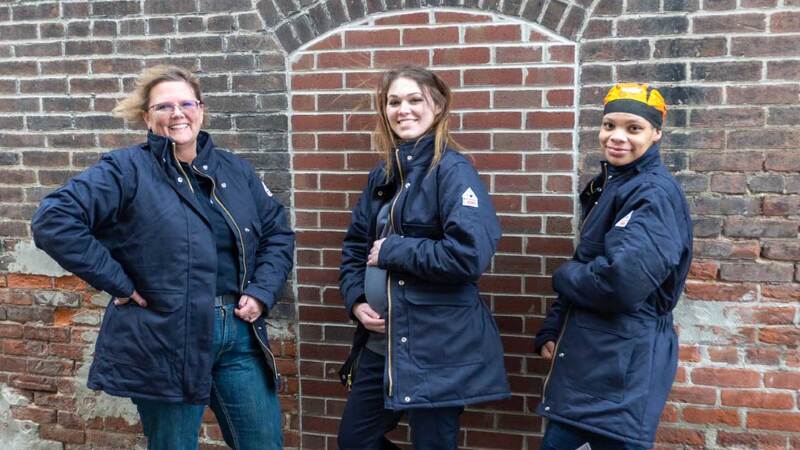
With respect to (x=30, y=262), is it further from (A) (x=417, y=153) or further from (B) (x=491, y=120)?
(B) (x=491, y=120)

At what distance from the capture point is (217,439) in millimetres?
3641

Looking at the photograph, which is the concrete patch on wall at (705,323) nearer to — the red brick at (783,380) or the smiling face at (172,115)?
the red brick at (783,380)

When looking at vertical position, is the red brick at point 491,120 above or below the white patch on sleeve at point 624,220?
above

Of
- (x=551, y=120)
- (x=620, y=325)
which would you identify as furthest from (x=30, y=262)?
(x=620, y=325)

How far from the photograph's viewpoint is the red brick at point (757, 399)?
3.01 meters

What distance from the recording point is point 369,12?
320 centimetres

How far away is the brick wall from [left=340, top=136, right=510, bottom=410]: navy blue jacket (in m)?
0.63

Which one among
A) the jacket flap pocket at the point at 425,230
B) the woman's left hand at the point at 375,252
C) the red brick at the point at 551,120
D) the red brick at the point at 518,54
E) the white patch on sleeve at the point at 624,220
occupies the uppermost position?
the red brick at the point at 518,54

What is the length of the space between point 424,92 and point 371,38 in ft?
2.23

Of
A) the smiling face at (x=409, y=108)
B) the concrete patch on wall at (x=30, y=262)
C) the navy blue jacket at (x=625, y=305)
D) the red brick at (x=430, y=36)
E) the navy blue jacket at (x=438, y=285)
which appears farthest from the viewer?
the concrete patch on wall at (x=30, y=262)

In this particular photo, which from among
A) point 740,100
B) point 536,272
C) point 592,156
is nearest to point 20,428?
point 536,272

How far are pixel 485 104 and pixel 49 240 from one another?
6.02ft

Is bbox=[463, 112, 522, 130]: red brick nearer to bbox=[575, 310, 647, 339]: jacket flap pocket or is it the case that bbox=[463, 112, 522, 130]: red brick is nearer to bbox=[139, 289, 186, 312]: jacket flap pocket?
bbox=[575, 310, 647, 339]: jacket flap pocket

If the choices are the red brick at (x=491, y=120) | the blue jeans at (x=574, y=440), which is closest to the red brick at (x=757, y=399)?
the blue jeans at (x=574, y=440)
